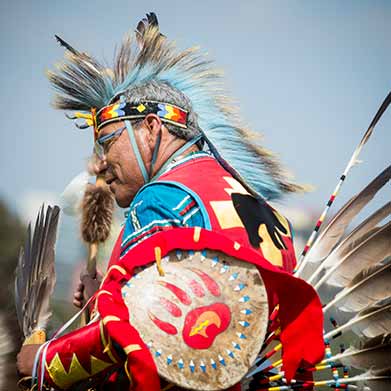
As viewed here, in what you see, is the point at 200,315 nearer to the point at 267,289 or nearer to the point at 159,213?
the point at 267,289

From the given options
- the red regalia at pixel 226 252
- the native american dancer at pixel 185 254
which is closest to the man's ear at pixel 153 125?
the native american dancer at pixel 185 254

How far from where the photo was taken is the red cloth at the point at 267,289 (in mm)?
2359

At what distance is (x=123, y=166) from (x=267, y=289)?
956mm

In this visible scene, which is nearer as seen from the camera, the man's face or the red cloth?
the red cloth

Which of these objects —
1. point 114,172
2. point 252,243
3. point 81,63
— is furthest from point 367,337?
point 81,63

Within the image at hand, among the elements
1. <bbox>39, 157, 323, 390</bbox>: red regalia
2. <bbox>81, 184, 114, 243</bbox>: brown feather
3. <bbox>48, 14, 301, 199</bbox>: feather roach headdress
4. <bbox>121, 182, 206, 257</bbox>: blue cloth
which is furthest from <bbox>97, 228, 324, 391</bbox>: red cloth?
<bbox>81, 184, 114, 243</bbox>: brown feather

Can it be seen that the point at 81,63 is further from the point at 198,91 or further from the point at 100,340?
the point at 100,340

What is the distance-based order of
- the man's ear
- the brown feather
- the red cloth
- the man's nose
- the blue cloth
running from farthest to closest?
the brown feather < the man's nose < the man's ear < the blue cloth < the red cloth

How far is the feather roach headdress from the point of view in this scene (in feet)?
11.0

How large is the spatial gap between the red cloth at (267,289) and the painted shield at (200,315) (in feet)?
0.10

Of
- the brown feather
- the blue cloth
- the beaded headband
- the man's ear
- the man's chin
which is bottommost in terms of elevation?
the brown feather

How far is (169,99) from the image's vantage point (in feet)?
11.0

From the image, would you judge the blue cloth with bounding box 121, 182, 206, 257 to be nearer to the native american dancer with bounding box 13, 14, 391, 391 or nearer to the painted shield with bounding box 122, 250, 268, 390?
the native american dancer with bounding box 13, 14, 391, 391

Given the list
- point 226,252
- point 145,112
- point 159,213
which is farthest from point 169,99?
point 226,252
